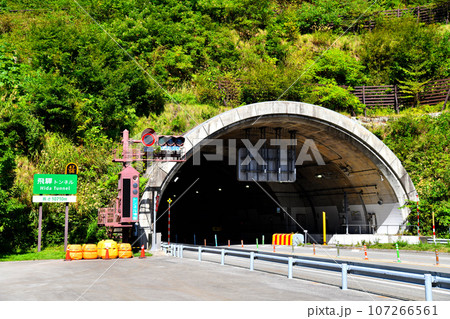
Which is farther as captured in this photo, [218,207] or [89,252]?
[218,207]

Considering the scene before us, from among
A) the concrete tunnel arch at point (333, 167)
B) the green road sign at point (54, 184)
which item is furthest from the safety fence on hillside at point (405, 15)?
the green road sign at point (54, 184)

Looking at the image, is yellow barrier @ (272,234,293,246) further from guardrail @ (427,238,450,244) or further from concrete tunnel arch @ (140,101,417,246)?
guardrail @ (427,238,450,244)

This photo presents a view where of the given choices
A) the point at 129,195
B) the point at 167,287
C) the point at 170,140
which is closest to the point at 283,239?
the point at 170,140

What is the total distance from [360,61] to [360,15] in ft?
34.6

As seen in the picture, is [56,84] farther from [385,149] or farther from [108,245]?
[385,149]

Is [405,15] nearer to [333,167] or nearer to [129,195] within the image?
[333,167]

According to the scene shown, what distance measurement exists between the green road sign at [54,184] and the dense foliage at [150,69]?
150 centimetres

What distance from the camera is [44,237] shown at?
27859mm

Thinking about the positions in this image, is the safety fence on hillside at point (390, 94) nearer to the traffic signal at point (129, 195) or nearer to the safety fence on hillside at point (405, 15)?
the safety fence on hillside at point (405, 15)

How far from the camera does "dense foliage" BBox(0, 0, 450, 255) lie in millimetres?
29547

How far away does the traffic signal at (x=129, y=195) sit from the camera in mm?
25706

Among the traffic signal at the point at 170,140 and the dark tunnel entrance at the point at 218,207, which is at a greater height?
the traffic signal at the point at 170,140

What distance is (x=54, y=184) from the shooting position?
87.1ft

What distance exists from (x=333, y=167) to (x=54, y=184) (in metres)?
23.5
